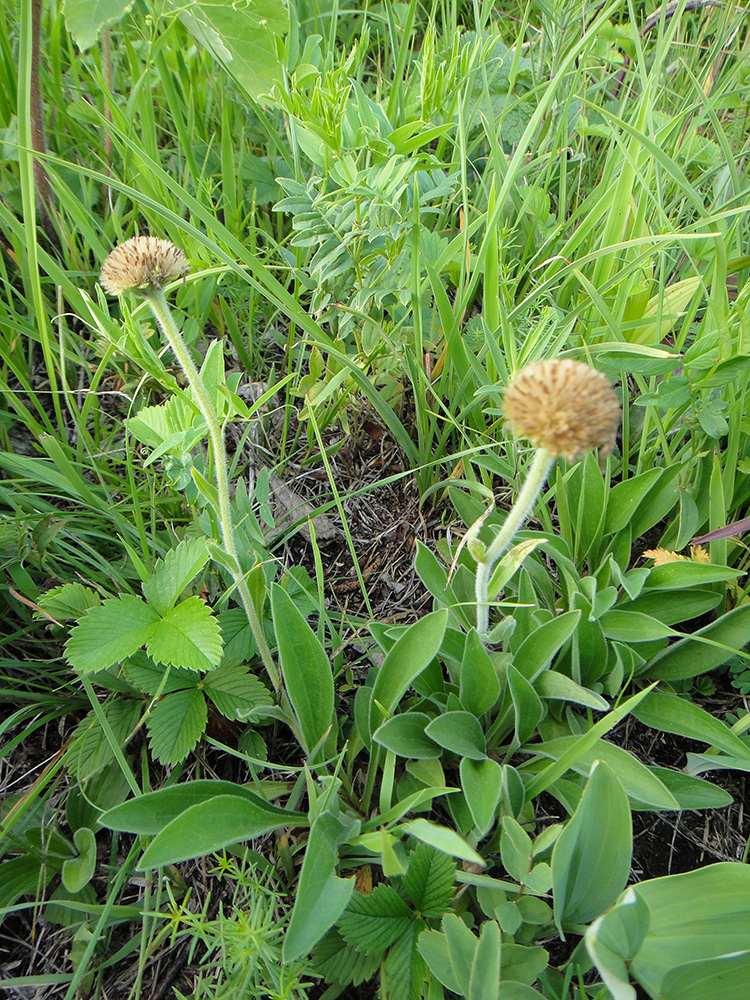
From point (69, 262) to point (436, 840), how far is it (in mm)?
1969

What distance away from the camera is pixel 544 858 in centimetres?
123

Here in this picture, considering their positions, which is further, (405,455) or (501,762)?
(405,455)

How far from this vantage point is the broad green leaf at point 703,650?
4.56ft

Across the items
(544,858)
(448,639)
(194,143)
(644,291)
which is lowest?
(544,858)

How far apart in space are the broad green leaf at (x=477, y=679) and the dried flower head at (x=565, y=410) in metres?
0.48

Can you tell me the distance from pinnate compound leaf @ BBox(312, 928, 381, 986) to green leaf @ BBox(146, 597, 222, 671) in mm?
553

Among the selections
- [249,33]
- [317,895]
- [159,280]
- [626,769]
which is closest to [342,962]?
[317,895]

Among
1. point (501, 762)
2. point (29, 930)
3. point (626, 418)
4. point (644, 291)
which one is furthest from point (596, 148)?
point (29, 930)

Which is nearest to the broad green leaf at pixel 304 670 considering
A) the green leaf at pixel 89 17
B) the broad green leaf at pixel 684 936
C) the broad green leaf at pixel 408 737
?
the broad green leaf at pixel 408 737

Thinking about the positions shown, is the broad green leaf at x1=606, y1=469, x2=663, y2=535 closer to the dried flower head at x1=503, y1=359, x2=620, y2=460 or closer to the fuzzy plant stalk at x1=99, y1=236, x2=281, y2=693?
the dried flower head at x1=503, y1=359, x2=620, y2=460

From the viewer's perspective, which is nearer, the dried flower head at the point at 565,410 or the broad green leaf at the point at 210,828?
the dried flower head at the point at 565,410

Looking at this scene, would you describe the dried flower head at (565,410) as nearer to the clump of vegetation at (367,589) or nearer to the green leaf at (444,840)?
the clump of vegetation at (367,589)

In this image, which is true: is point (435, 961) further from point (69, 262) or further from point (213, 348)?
point (69, 262)

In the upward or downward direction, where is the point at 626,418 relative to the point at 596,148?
downward
